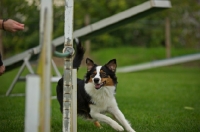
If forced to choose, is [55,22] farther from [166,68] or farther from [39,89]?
[39,89]

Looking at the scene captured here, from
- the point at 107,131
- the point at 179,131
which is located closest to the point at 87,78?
the point at 107,131

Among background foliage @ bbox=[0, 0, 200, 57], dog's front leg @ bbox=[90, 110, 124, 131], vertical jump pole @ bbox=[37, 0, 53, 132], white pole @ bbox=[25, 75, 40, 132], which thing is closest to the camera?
white pole @ bbox=[25, 75, 40, 132]

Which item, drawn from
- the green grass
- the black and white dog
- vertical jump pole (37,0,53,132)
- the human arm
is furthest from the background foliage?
vertical jump pole (37,0,53,132)

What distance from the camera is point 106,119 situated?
4117 millimetres

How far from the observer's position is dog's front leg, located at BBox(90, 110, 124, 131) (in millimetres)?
4035

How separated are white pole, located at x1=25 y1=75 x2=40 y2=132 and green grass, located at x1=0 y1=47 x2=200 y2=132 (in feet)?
6.41

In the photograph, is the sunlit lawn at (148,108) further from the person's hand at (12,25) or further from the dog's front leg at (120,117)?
the person's hand at (12,25)

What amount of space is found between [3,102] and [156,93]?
3166mm

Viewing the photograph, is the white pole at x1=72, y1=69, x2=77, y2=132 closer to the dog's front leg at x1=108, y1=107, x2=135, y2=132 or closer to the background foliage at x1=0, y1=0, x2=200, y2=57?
the dog's front leg at x1=108, y1=107, x2=135, y2=132

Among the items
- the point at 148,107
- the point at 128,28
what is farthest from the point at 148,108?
the point at 128,28

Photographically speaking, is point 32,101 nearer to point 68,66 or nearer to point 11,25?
point 11,25

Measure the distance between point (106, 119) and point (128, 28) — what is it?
41.0 ft

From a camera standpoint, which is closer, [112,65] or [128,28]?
[112,65]

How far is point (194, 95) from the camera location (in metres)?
7.52
